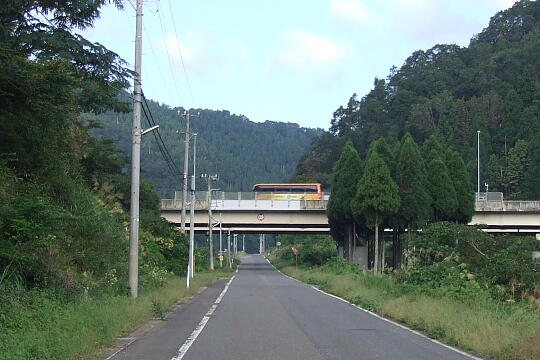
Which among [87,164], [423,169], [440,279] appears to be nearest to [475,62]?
[423,169]

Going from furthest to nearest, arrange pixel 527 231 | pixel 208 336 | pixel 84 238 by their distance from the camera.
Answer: pixel 527 231, pixel 84 238, pixel 208 336

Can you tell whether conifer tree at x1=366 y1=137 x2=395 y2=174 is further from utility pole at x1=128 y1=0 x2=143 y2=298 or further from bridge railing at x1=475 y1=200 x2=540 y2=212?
utility pole at x1=128 y1=0 x2=143 y2=298

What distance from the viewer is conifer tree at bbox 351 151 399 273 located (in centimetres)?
4794

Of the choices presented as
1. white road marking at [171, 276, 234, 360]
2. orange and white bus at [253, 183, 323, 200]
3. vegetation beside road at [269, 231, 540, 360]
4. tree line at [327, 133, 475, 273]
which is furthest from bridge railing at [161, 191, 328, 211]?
white road marking at [171, 276, 234, 360]

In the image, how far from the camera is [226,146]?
440ft

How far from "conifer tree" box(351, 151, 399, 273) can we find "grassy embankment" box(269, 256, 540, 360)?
73.5ft

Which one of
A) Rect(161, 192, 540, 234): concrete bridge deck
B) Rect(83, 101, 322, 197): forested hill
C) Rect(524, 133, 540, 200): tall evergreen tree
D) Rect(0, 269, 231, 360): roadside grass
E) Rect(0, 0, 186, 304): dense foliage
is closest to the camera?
Rect(0, 269, 231, 360): roadside grass

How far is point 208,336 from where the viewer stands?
14.7 m

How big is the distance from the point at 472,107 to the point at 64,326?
9742cm

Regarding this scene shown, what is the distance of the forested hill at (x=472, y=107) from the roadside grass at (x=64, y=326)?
67.6 meters

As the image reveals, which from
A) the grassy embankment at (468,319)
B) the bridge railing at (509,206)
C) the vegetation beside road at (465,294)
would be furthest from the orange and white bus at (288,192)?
the grassy embankment at (468,319)

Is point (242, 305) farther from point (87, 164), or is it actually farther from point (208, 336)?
point (87, 164)

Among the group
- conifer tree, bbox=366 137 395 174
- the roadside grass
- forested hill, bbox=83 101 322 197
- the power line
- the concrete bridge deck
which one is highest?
forested hill, bbox=83 101 322 197

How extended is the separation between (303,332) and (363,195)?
111 ft
